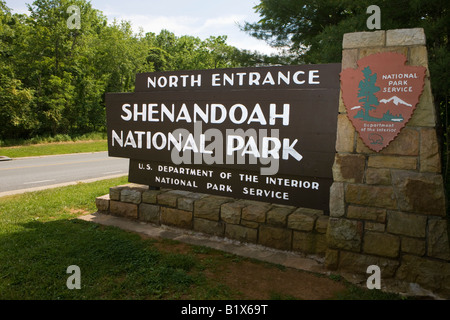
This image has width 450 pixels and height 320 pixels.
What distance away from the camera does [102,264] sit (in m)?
3.83

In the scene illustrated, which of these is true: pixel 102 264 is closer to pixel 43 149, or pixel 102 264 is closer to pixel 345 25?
pixel 345 25

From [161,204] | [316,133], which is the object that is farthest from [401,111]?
[161,204]

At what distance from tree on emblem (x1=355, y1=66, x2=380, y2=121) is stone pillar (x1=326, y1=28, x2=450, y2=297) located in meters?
0.18

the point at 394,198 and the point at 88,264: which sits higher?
the point at 394,198

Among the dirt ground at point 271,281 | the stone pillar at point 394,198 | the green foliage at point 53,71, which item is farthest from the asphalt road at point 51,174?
the green foliage at point 53,71

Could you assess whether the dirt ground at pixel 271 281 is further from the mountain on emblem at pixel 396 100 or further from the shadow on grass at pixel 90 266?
the mountain on emblem at pixel 396 100

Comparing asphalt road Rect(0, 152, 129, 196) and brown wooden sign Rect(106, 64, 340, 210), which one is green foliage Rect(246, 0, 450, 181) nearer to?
brown wooden sign Rect(106, 64, 340, 210)

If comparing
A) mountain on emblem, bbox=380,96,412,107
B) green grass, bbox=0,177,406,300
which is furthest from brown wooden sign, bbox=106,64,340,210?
green grass, bbox=0,177,406,300

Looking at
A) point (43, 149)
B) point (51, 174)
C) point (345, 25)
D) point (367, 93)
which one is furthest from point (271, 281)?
point (43, 149)

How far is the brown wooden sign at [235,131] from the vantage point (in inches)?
162

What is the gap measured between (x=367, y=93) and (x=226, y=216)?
247cm

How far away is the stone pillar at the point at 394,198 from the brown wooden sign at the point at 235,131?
45cm

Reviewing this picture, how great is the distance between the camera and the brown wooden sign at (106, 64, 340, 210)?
411 cm

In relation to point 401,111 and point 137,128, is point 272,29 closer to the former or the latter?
point 137,128
